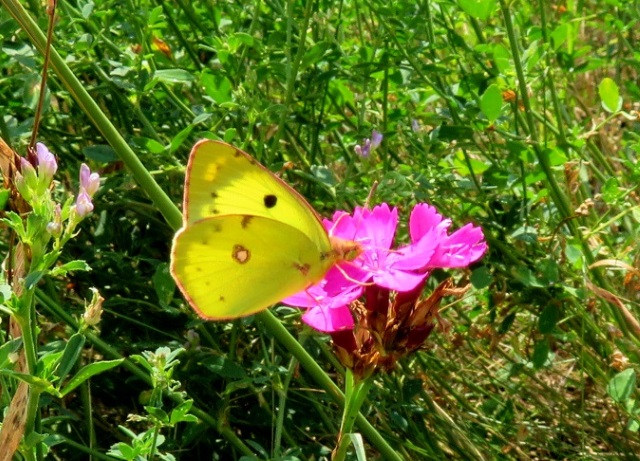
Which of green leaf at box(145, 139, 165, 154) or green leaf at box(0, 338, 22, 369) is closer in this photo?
green leaf at box(0, 338, 22, 369)

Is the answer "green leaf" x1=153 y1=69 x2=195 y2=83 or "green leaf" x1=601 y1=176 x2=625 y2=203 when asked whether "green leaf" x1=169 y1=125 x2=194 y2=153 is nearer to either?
"green leaf" x1=153 y1=69 x2=195 y2=83

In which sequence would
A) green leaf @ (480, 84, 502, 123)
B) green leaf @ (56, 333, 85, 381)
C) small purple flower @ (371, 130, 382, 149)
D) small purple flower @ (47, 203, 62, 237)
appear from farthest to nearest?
small purple flower @ (371, 130, 382, 149) < green leaf @ (480, 84, 502, 123) < green leaf @ (56, 333, 85, 381) < small purple flower @ (47, 203, 62, 237)

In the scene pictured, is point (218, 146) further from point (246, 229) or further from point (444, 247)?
point (444, 247)

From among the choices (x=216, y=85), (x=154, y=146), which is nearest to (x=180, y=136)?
Result: (x=154, y=146)

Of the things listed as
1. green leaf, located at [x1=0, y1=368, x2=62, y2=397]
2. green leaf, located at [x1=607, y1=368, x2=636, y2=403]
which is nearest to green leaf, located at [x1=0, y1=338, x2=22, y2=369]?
green leaf, located at [x1=0, y1=368, x2=62, y2=397]

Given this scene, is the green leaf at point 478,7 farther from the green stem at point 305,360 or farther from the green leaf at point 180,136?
the green stem at point 305,360

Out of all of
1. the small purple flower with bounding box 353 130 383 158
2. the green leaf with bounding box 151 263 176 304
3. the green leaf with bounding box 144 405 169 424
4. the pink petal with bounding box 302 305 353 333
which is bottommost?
the green leaf with bounding box 151 263 176 304

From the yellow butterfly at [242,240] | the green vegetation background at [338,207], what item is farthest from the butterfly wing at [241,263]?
the green vegetation background at [338,207]

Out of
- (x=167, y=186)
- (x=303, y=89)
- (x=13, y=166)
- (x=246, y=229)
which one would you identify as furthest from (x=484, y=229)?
(x=13, y=166)
